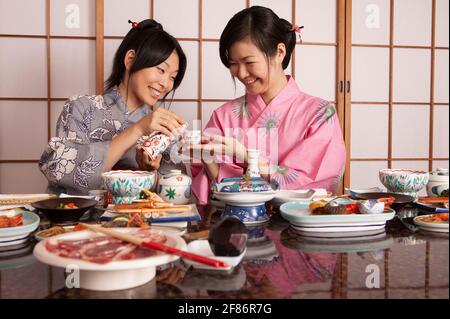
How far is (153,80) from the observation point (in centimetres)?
253

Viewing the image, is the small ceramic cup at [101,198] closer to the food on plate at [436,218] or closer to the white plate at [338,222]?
the white plate at [338,222]

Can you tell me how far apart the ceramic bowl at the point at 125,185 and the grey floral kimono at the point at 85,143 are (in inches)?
24.4

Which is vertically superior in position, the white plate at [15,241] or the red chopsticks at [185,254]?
the red chopsticks at [185,254]

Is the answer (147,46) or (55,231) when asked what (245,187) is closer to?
(55,231)

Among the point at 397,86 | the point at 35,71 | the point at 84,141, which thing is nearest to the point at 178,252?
the point at 84,141

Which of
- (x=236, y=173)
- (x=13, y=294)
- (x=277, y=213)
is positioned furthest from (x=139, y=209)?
(x=236, y=173)

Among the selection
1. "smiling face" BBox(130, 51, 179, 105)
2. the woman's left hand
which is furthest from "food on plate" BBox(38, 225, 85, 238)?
"smiling face" BBox(130, 51, 179, 105)

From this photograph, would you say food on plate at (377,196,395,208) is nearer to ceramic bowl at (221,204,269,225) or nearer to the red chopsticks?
ceramic bowl at (221,204,269,225)

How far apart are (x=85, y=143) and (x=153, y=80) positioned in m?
0.54

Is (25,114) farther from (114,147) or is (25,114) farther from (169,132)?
(169,132)

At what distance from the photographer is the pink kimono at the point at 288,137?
2.02 metres

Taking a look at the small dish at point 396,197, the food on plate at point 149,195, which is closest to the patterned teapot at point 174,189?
the food on plate at point 149,195

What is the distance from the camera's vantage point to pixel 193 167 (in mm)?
2279

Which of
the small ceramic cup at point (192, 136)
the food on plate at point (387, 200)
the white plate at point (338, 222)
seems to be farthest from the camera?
the small ceramic cup at point (192, 136)
